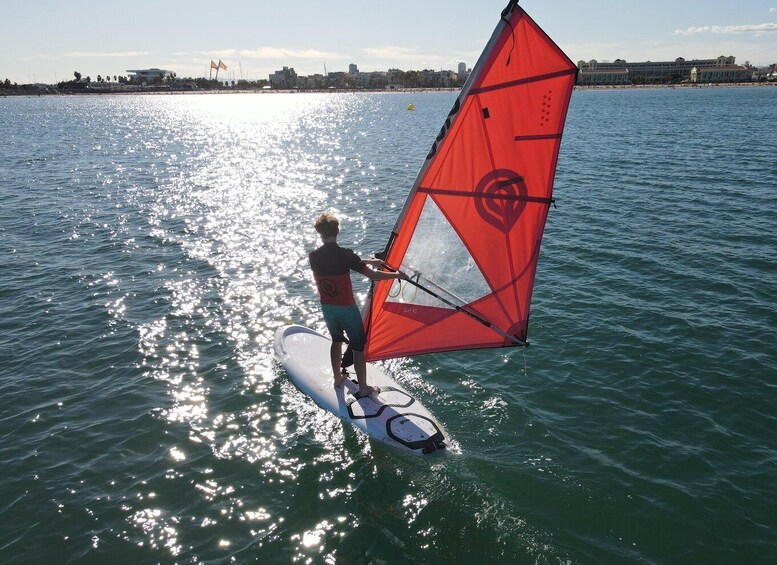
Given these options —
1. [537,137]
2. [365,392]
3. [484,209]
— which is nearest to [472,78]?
[537,137]

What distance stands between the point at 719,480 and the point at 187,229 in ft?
70.3

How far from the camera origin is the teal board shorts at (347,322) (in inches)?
348

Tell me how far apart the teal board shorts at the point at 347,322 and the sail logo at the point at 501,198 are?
2696 mm

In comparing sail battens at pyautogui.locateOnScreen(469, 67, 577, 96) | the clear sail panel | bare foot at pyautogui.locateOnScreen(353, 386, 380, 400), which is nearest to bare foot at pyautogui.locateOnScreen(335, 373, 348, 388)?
bare foot at pyautogui.locateOnScreen(353, 386, 380, 400)

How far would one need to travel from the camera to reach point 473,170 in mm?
7977

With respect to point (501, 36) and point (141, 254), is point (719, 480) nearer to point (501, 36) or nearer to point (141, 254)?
point (501, 36)

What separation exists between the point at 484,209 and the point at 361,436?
15.6 ft

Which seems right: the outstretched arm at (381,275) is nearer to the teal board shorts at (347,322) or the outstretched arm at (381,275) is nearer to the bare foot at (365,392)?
the teal board shorts at (347,322)

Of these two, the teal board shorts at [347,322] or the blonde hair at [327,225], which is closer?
the blonde hair at [327,225]

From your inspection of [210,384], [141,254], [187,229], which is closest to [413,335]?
[210,384]

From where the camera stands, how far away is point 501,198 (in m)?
8.00

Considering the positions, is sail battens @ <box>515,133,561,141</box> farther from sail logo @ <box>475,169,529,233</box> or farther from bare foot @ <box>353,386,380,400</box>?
bare foot @ <box>353,386,380,400</box>

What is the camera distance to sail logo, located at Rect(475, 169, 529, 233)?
309 inches

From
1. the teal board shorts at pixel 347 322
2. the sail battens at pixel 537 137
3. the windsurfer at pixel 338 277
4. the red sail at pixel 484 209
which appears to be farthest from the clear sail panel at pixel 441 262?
the sail battens at pixel 537 137
